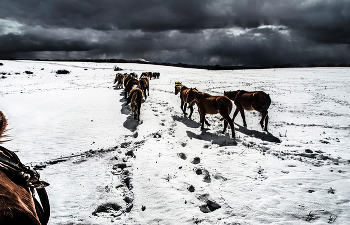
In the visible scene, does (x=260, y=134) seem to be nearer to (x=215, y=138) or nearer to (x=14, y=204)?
(x=215, y=138)

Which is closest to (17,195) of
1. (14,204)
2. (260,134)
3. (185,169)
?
(14,204)

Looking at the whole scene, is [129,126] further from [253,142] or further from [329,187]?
[329,187]

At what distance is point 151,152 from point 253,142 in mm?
3949

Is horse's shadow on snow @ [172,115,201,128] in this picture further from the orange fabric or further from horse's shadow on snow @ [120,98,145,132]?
the orange fabric

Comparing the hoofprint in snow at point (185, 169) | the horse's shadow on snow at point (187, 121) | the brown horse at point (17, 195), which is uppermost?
the brown horse at point (17, 195)

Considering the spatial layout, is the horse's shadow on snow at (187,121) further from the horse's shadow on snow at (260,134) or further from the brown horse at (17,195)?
the brown horse at (17,195)

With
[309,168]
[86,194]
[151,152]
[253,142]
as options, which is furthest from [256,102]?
[86,194]

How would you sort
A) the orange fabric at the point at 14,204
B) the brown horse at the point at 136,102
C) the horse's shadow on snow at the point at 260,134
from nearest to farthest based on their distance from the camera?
1. the orange fabric at the point at 14,204
2. the horse's shadow on snow at the point at 260,134
3. the brown horse at the point at 136,102

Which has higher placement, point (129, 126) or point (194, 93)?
point (194, 93)

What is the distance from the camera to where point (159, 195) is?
145 inches

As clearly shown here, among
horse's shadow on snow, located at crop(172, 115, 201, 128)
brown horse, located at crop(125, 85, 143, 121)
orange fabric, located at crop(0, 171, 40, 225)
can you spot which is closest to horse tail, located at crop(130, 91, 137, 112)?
brown horse, located at crop(125, 85, 143, 121)

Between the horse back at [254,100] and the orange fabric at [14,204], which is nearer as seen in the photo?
the orange fabric at [14,204]

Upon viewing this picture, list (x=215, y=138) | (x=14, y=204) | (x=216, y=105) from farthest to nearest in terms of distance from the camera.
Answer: (x=216, y=105)
(x=215, y=138)
(x=14, y=204)

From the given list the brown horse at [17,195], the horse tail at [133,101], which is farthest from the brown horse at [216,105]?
the brown horse at [17,195]
